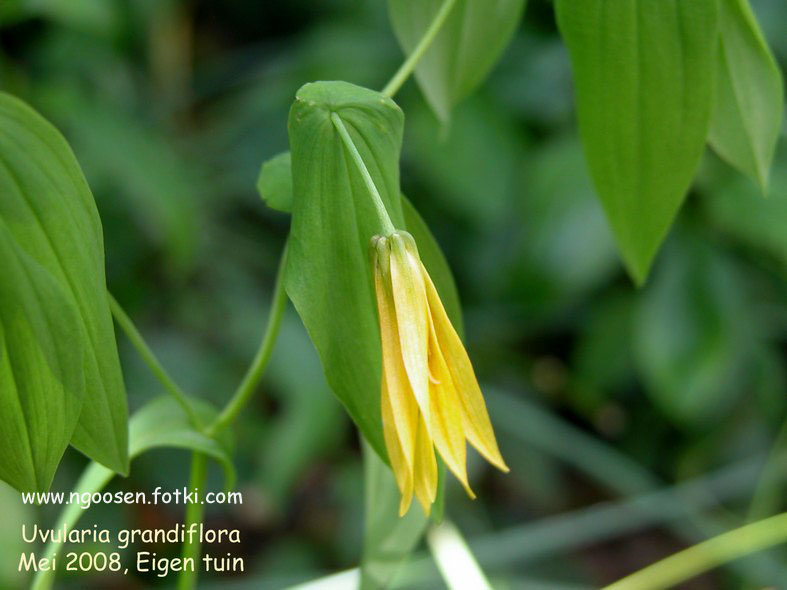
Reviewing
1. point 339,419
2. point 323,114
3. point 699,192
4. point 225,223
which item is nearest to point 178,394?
point 323,114

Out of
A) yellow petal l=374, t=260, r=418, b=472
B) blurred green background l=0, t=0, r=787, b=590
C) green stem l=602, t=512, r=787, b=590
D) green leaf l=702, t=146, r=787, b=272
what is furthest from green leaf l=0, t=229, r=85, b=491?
green leaf l=702, t=146, r=787, b=272

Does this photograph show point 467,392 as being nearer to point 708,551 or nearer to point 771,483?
point 708,551

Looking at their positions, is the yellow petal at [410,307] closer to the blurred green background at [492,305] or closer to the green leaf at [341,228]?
the green leaf at [341,228]

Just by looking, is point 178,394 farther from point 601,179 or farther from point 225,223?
point 225,223

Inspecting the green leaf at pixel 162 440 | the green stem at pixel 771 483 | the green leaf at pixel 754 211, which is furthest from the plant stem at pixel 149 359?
the green stem at pixel 771 483

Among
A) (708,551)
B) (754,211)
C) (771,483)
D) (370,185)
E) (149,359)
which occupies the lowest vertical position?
(771,483)

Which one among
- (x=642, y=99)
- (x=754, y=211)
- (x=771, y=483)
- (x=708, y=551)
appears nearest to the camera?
(x=642, y=99)

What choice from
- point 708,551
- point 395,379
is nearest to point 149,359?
point 395,379
